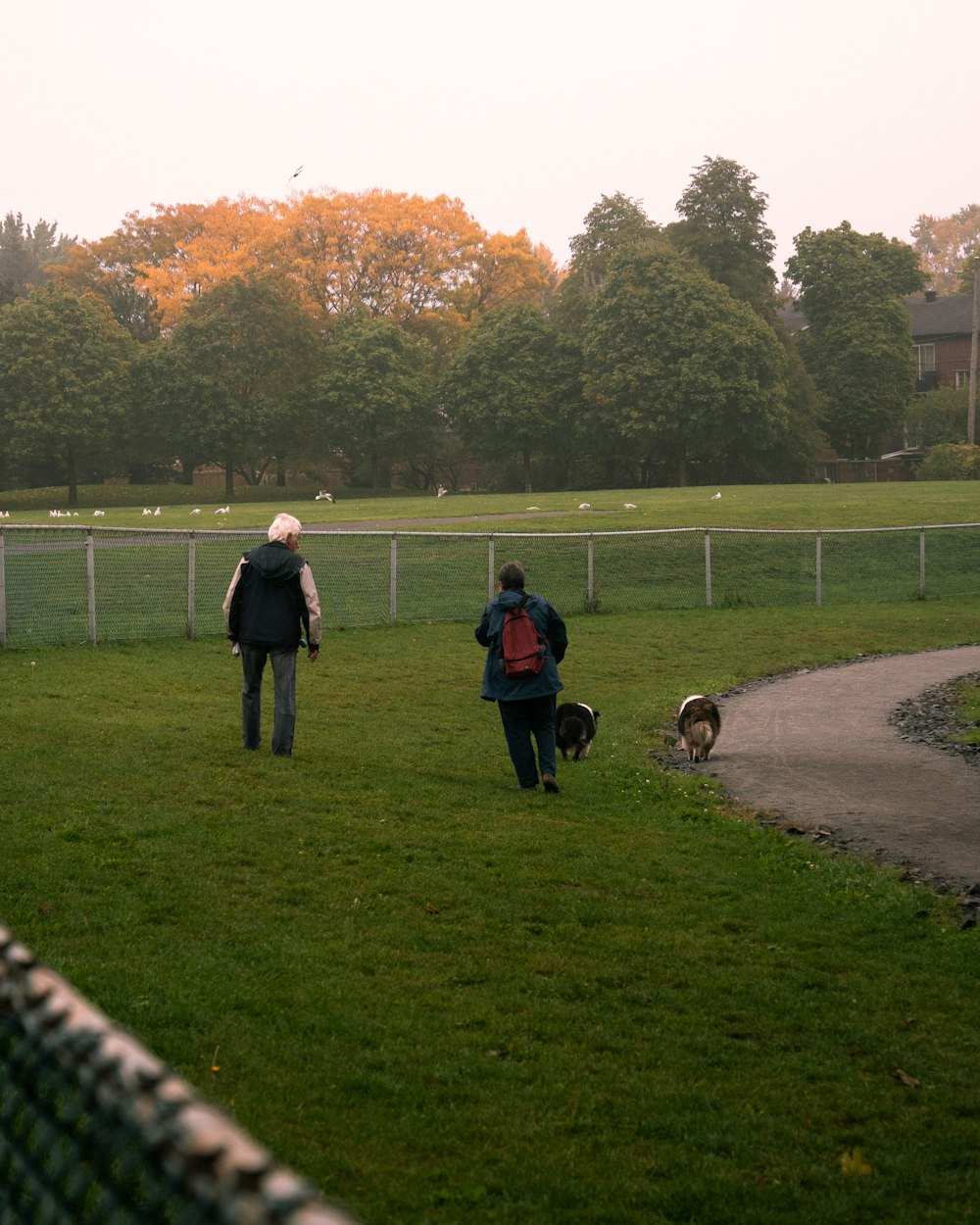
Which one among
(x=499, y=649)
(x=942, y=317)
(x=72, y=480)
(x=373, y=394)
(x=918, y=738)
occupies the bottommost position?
(x=918, y=738)

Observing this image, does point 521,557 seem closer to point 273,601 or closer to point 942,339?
point 273,601

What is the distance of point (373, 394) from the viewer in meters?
68.6

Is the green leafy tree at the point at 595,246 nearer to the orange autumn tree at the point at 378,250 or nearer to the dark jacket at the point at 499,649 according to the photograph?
the orange autumn tree at the point at 378,250

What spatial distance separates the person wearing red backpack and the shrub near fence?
970 centimetres

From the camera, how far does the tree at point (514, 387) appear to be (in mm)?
68875

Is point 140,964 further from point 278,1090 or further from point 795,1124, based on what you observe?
point 795,1124

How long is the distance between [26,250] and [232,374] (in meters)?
60.1

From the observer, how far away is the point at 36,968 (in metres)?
2.05

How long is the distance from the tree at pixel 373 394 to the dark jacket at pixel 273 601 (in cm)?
5783

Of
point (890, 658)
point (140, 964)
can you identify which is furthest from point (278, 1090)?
point (890, 658)

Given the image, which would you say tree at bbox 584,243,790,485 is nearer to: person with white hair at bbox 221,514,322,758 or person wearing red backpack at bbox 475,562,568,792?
person with white hair at bbox 221,514,322,758

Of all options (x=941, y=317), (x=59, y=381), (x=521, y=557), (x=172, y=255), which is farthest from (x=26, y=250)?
(x=521, y=557)

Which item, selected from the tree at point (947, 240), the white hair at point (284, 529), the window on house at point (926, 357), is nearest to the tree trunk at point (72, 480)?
the window on house at point (926, 357)

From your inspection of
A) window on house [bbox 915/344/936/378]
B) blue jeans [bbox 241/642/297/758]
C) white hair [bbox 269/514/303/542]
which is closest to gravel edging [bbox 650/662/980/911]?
blue jeans [bbox 241/642/297/758]
